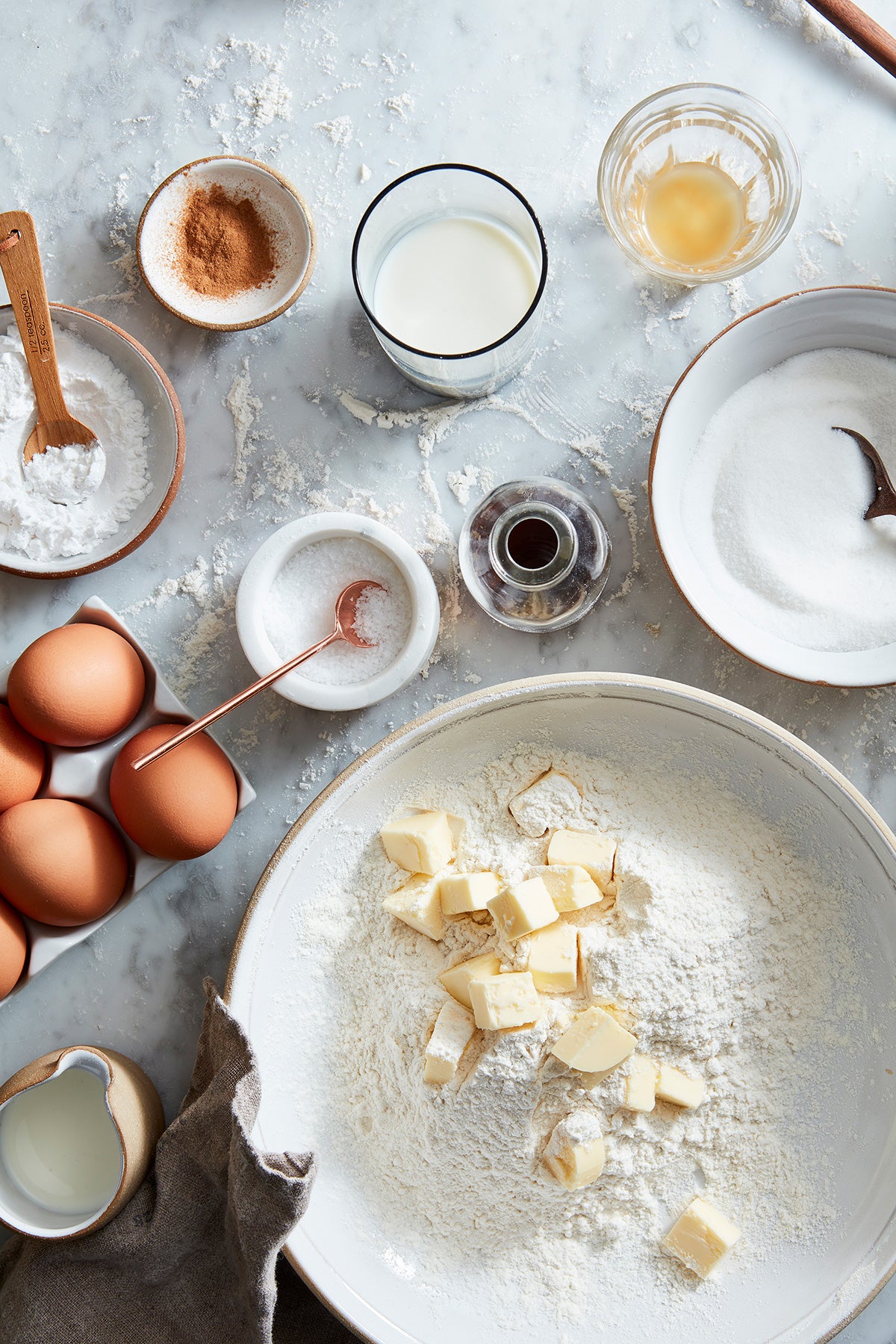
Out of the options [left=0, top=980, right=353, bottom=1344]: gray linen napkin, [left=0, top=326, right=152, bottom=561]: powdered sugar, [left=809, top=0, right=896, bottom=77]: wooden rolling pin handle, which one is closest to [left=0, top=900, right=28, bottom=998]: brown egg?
[left=0, top=980, right=353, bottom=1344]: gray linen napkin

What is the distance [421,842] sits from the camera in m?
1.05

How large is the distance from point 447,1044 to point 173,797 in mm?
425

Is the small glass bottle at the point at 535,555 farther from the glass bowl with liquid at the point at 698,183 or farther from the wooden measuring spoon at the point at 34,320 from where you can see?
the wooden measuring spoon at the point at 34,320

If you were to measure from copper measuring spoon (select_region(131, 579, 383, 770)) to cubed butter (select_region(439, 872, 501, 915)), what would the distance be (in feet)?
1.05

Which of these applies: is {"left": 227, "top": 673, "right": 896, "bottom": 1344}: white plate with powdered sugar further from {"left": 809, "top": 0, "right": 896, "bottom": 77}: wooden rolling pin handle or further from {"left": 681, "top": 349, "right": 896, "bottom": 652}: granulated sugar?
{"left": 809, "top": 0, "right": 896, "bottom": 77}: wooden rolling pin handle

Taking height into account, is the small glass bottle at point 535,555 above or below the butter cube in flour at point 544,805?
above

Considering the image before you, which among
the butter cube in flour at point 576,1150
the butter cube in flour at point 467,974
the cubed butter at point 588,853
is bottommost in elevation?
the butter cube in flour at point 576,1150

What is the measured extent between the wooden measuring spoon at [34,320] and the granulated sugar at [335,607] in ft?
1.14

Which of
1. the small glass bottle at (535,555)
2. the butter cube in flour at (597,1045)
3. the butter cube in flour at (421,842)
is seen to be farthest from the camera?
the small glass bottle at (535,555)

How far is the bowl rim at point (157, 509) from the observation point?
1169mm

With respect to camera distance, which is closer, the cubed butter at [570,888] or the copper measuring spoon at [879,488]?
the cubed butter at [570,888]

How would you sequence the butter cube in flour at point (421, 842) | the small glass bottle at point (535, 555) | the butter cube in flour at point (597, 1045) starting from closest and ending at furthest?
the butter cube in flour at point (597, 1045) → the butter cube in flour at point (421, 842) → the small glass bottle at point (535, 555)

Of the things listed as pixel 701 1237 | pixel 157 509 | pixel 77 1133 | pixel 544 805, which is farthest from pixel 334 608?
pixel 701 1237

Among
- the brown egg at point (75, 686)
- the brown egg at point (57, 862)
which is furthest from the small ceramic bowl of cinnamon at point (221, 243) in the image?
the brown egg at point (57, 862)
